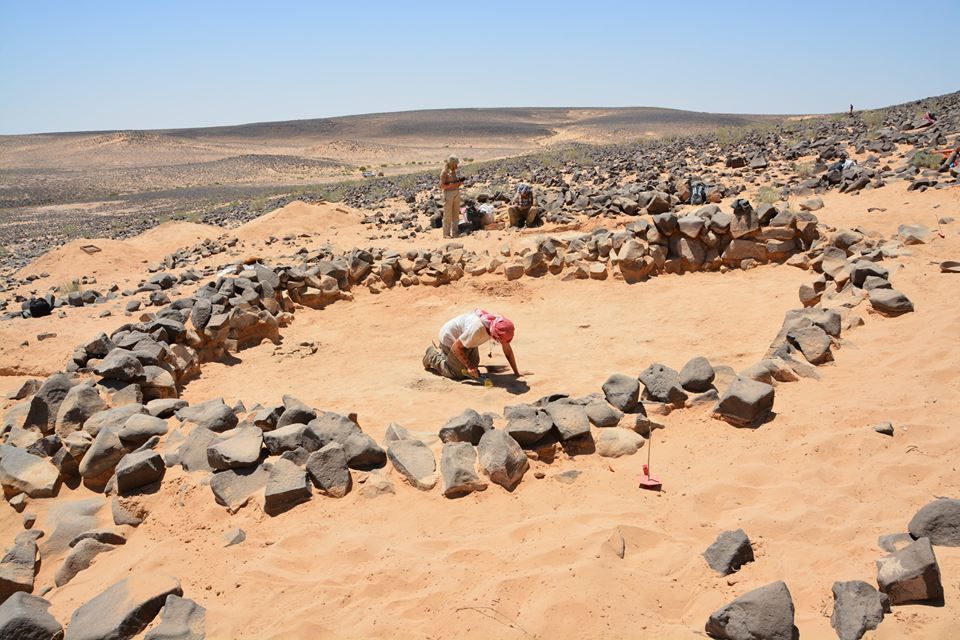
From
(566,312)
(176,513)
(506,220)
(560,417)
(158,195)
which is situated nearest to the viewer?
(176,513)

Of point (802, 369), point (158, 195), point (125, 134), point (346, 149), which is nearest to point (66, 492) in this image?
point (802, 369)

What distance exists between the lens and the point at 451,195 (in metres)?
15.0

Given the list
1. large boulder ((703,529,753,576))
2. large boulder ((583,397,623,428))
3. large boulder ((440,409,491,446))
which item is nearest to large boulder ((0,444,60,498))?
large boulder ((440,409,491,446))

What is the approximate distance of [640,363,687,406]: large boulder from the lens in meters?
5.80

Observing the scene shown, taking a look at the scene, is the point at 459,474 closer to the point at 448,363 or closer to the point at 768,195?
the point at 448,363

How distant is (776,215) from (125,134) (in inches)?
3767

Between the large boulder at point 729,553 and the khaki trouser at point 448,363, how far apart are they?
408 centimetres

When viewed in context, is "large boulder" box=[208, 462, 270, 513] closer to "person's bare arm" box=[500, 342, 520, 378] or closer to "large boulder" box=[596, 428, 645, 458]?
"large boulder" box=[596, 428, 645, 458]

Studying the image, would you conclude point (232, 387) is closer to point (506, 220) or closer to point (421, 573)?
point (421, 573)

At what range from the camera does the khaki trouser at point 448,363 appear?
300 inches

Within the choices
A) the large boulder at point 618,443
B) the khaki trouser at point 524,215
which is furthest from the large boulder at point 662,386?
the khaki trouser at point 524,215

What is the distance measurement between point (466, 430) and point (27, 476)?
144 inches

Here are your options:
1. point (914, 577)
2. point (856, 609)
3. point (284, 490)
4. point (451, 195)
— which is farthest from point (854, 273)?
point (451, 195)

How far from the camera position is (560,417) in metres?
5.28
